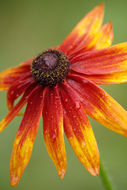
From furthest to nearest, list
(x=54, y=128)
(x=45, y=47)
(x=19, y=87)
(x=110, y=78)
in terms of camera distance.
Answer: (x=45, y=47), (x=19, y=87), (x=110, y=78), (x=54, y=128)

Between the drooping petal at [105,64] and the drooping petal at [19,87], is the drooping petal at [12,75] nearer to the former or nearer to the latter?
the drooping petal at [19,87]

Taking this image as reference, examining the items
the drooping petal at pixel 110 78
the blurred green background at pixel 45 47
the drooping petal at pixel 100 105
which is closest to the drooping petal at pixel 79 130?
the drooping petal at pixel 100 105

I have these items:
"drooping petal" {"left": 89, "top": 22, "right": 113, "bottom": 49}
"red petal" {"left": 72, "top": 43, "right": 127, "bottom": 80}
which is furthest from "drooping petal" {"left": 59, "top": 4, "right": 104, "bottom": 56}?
"red petal" {"left": 72, "top": 43, "right": 127, "bottom": 80}

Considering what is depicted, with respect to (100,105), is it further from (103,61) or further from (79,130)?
(103,61)

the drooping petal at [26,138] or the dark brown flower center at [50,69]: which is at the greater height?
the dark brown flower center at [50,69]

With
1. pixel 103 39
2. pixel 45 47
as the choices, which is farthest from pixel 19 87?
pixel 45 47

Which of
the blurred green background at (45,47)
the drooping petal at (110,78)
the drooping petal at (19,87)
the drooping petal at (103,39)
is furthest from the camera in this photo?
the blurred green background at (45,47)

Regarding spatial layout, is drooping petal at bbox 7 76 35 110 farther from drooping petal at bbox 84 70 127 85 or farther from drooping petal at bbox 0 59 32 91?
drooping petal at bbox 84 70 127 85
